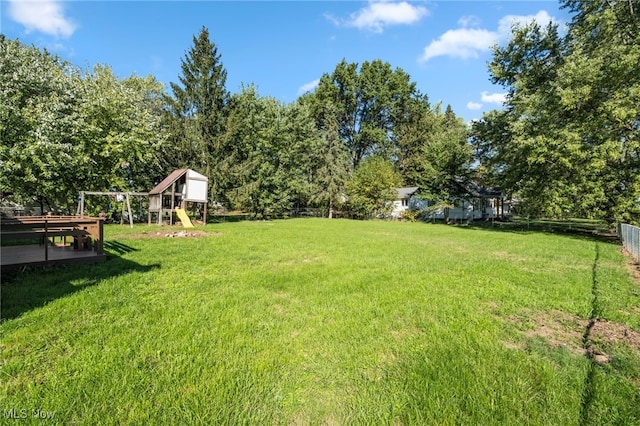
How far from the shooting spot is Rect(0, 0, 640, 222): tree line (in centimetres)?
1391

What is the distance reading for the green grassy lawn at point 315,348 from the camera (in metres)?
2.43

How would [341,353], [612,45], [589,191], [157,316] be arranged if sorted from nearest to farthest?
[341,353] → [157,316] → [612,45] → [589,191]

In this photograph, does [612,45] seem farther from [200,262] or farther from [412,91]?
[412,91]

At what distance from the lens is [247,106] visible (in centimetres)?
2777

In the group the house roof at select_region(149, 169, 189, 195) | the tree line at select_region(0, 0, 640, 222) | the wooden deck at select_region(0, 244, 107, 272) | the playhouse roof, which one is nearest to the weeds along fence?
the tree line at select_region(0, 0, 640, 222)

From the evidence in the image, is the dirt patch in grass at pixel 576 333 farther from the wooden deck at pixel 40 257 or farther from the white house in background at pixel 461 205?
the white house in background at pixel 461 205

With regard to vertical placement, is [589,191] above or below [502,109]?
below

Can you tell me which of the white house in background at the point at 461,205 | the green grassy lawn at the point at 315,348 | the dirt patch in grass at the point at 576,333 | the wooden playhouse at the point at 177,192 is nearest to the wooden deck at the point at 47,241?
the green grassy lawn at the point at 315,348

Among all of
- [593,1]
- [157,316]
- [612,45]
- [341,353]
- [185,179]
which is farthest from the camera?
[185,179]

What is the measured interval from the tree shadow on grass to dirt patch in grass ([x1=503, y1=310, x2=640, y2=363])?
6234 mm

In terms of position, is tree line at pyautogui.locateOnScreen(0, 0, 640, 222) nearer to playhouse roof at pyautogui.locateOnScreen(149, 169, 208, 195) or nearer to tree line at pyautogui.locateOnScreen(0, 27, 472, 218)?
tree line at pyautogui.locateOnScreen(0, 27, 472, 218)

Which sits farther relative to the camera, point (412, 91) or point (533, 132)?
point (412, 91)

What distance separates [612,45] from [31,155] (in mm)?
26305

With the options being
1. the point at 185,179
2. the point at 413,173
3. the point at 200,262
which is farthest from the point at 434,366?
the point at 413,173
